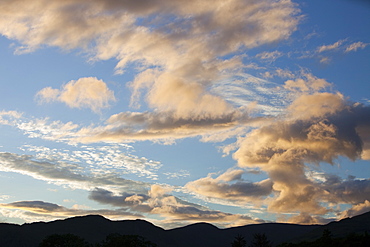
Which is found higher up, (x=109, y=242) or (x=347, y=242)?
(x=347, y=242)

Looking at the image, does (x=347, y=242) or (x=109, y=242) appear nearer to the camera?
(x=347, y=242)

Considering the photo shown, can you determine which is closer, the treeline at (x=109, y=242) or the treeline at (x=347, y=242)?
the treeline at (x=347, y=242)

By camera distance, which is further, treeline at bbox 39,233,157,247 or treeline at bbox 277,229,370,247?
treeline at bbox 39,233,157,247

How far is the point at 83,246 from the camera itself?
106250 mm

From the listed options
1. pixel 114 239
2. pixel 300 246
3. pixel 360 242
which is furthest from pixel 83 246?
pixel 360 242

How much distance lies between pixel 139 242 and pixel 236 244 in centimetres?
2569

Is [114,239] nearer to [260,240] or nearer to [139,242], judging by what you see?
[139,242]

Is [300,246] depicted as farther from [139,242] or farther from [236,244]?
[139,242]

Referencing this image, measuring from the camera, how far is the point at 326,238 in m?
56.8

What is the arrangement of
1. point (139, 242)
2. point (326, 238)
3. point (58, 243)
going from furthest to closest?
point (58, 243), point (139, 242), point (326, 238)

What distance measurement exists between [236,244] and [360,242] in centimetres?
5375

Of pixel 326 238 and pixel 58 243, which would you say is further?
pixel 58 243

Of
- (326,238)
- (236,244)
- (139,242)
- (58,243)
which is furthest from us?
(58,243)

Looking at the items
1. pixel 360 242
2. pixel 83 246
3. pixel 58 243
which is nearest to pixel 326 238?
pixel 360 242
